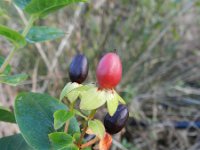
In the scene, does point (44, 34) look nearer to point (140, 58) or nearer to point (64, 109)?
point (64, 109)

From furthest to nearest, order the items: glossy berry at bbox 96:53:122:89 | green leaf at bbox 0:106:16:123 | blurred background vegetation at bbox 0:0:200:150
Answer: blurred background vegetation at bbox 0:0:200:150 < green leaf at bbox 0:106:16:123 < glossy berry at bbox 96:53:122:89

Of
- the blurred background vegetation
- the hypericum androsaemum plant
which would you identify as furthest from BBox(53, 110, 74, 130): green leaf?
the blurred background vegetation

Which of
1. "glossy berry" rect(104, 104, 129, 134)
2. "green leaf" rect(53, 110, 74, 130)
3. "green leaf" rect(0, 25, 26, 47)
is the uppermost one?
"green leaf" rect(0, 25, 26, 47)

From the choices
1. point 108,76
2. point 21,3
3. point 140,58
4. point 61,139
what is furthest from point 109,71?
point 140,58

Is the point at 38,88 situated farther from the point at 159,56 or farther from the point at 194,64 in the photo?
the point at 194,64

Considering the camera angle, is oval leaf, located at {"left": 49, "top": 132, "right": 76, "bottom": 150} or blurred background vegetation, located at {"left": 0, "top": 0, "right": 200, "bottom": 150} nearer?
oval leaf, located at {"left": 49, "top": 132, "right": 76, "bottom": 150}

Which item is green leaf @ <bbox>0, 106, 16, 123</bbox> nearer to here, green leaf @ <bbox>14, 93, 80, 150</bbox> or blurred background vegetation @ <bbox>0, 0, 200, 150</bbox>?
green leaf @ <bbox>14, 93, 80, 150</bbox>

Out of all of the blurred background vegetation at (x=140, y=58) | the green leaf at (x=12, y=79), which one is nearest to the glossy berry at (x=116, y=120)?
the green leaf at (x=12, y=79)

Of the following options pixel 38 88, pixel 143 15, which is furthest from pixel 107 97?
pixel 143 15
